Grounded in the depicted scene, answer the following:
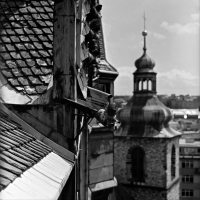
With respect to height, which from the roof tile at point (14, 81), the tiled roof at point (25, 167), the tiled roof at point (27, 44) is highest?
the tiled roof at point (27, 44)

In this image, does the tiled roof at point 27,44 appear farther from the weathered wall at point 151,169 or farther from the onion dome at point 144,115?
the onion dome at point 144,115

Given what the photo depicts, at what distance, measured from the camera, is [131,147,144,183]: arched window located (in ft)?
89.3

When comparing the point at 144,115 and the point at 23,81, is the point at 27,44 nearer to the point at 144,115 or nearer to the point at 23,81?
the point at 23,81

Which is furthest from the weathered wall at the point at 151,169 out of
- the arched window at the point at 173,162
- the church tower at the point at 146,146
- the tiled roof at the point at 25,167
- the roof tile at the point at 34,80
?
the tiled roof at the point at 25,167

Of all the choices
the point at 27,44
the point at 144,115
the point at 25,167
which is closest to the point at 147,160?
the point at 144,115

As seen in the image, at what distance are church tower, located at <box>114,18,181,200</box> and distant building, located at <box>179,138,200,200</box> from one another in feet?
34.8

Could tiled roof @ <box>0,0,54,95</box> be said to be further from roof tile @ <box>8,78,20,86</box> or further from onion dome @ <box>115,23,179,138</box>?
onion dome @ <box>115,23,179,138</box>

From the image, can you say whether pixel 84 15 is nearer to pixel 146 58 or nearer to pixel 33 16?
pixel 33 16

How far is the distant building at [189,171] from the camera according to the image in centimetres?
3909

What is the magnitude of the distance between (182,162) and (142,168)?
1393cm

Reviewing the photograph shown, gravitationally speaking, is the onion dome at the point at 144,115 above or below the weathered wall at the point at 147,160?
above

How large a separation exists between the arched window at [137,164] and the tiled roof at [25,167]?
24197 millimetres

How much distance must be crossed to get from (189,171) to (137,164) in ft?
47.1

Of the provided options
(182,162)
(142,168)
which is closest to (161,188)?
(142,168)
